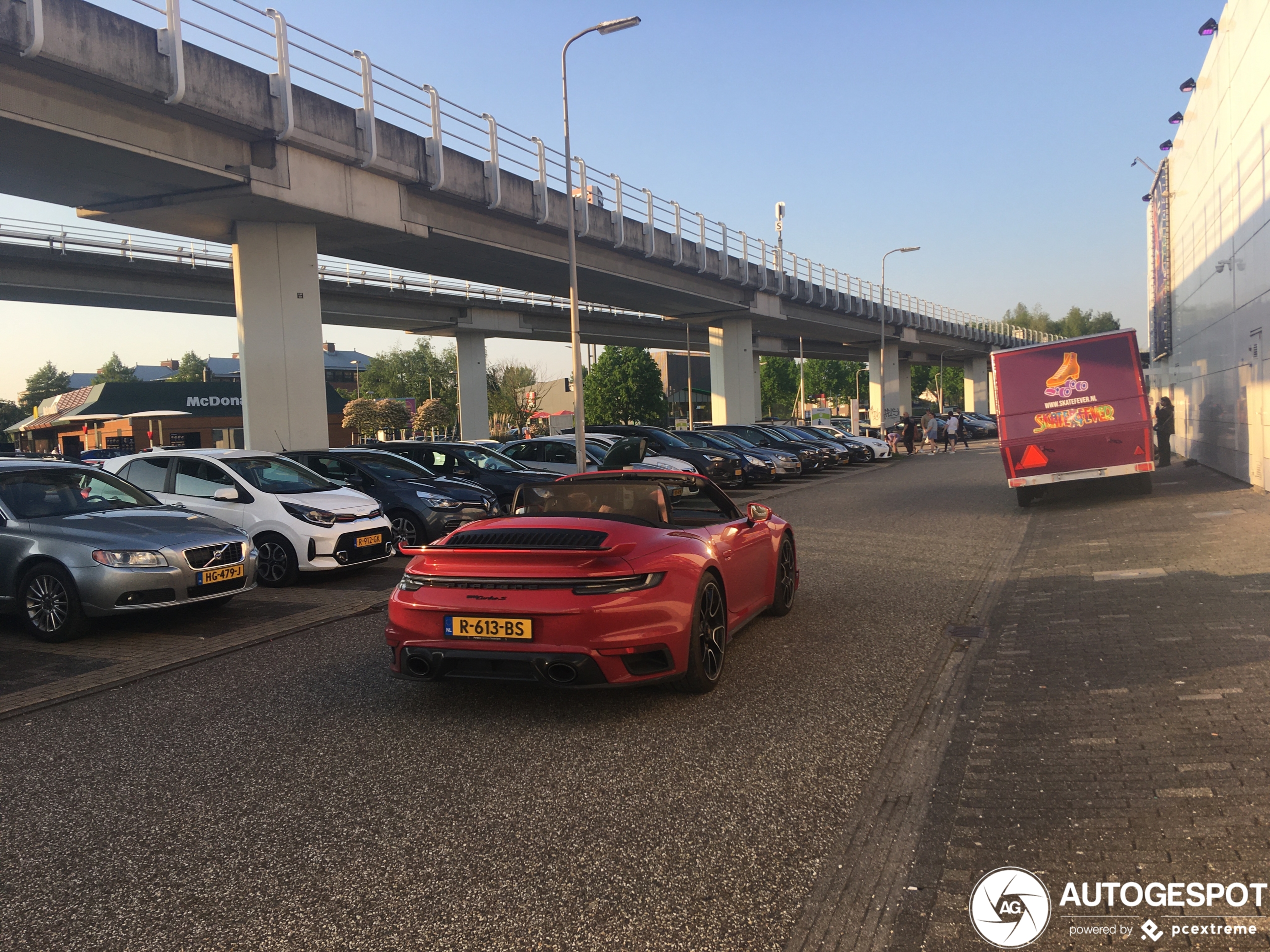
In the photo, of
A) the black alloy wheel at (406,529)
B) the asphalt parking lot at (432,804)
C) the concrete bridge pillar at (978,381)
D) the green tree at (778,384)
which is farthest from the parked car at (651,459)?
the green tree at (778,384)

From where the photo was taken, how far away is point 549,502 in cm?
650

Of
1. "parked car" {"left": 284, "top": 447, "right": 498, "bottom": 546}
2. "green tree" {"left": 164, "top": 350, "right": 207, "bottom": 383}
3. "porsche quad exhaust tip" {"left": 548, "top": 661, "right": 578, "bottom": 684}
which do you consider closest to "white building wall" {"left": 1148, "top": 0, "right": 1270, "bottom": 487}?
"parked car" {"left": 284, "top": 447, "right": 498, "bottom": 546}

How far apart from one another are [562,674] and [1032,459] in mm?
13171

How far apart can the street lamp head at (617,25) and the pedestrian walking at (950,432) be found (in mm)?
25497

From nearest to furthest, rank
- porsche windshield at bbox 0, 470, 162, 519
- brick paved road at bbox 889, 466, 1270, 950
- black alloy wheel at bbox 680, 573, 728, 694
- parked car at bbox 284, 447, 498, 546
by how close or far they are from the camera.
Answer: brick paved road at bbox 889, 466, 1270, 950 → black alloy wheel at bbox 680, 573, 728, 694 → porsche windshield at bbox 0, 470, 162, 519 → parked car at bbox 284, 447, 498, 546

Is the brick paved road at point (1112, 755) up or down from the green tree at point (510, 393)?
down

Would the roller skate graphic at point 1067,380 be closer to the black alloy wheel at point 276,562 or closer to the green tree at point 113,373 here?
the black alloy wheel at point 276,562

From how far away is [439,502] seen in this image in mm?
12742

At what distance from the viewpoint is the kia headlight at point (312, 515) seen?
416 inches

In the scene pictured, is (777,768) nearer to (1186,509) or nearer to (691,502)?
(691,502)

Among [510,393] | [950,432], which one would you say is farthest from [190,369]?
[950,432]

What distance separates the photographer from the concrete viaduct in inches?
530

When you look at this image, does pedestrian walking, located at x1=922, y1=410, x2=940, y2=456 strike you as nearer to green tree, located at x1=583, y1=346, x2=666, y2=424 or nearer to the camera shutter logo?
the camera shutter logo

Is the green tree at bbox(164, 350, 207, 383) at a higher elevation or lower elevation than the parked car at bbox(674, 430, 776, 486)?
higher
